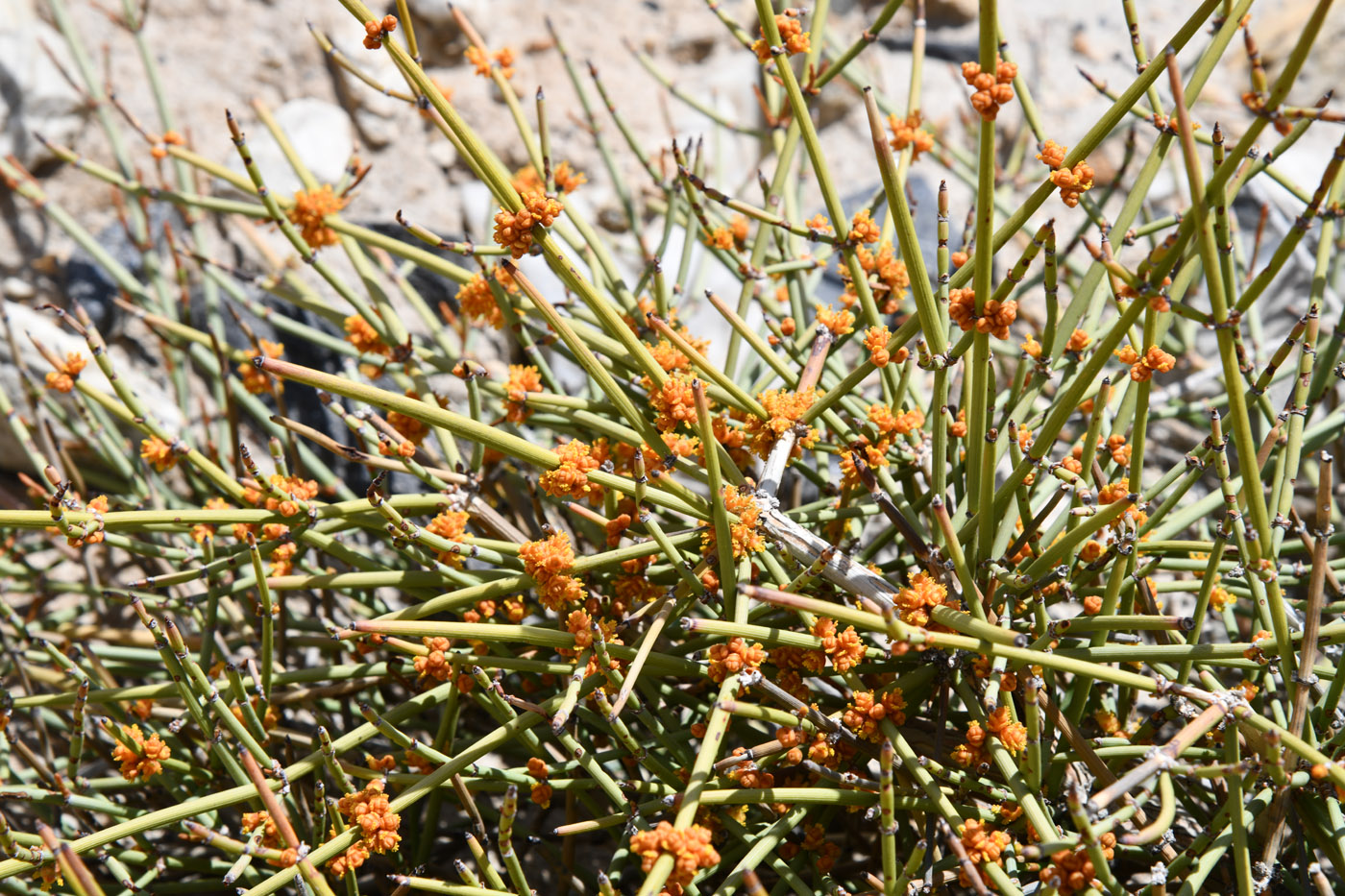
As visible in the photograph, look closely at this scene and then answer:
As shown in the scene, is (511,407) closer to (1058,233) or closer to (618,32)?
(1058,233)

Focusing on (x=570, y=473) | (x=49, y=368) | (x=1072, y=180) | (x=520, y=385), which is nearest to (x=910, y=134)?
(x=1072, y=180)

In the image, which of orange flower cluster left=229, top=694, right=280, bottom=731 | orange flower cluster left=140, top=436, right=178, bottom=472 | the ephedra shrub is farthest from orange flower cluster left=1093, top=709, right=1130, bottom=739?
orange flower cluster left=140, top=436, right=178, bottom=472

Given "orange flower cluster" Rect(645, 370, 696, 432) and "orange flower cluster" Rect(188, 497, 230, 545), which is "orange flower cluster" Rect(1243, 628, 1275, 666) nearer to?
"orange flower cluster" Rect(645, 370, 696, 432)

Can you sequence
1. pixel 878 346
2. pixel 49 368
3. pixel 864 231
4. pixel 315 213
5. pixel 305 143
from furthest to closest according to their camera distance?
pixel 305 143
pixel 49 368
pixel 315 213
pixel 864 231
pixel 878 346

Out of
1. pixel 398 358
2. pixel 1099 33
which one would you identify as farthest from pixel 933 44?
pixel 398 358

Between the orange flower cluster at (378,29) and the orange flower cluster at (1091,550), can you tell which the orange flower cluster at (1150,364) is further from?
the orange flower cluster at (378,29)

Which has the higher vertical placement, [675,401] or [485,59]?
[485,59]

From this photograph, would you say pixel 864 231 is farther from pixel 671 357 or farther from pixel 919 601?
pixel 919 601
